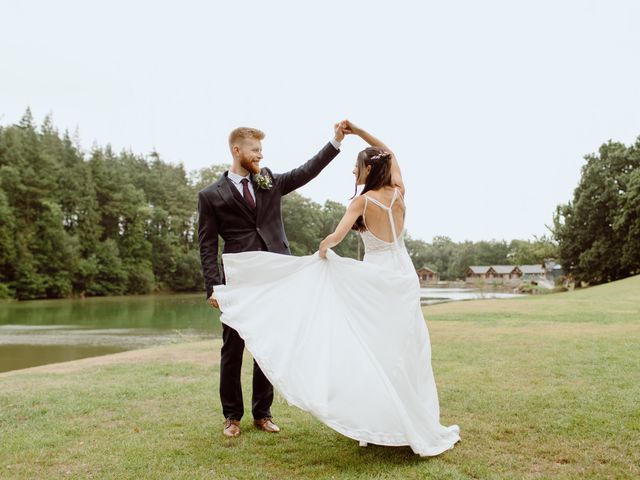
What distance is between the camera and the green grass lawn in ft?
13.0

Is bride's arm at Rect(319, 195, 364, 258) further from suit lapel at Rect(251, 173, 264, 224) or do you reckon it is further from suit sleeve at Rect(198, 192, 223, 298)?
suit sleeve at Rect(198, 192, 223, 298)

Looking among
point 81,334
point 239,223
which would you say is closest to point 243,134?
point 239,223

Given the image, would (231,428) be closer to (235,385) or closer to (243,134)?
(235,385)

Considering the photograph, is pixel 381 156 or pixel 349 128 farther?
pixel 349 128

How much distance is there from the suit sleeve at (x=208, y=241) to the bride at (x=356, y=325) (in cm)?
26

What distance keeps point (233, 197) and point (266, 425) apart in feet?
7.15

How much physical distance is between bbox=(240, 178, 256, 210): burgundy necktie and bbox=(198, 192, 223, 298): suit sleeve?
13.7 inches

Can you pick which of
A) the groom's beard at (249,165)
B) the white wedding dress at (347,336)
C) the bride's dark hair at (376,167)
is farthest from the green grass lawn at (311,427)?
the groom's beard at (249,165)

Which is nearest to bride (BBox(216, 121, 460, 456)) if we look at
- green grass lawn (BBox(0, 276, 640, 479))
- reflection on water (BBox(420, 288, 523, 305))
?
green grass lawn (BBox(0, 276, 640, 479))

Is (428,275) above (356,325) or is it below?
above

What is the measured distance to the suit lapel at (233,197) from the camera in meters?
4.99

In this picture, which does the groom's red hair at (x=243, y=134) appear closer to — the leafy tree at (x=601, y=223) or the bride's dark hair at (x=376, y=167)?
the bride's dark hair at (x=376, y=167)

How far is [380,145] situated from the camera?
479cm

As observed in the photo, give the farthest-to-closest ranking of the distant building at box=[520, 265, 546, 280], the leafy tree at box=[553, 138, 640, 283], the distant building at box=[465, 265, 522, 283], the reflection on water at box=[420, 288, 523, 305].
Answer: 1. the distant building at box=[520, 265, 546, 280]
2. the distant building at box=[465, 265, 522, 283]
3. the leafy tree at box=[553, 138, 640, 283]
4. the reflection on water at box=[420, 288, 523, 305]
